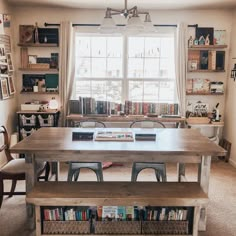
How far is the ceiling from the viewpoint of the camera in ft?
12.6

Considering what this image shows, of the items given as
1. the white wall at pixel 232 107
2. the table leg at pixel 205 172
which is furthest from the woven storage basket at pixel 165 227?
the white wall at pixel 232 107

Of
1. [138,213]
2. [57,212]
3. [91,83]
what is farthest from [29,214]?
[91,83]

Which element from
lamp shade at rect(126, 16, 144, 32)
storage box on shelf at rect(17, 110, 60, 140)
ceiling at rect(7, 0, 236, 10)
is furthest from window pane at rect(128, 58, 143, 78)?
lamp shade at rect(126, 16, 144, 32)

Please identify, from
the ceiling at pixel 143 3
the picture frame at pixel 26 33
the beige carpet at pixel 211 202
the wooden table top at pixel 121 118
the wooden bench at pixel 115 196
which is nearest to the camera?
the wooden bench at pixel 115 196

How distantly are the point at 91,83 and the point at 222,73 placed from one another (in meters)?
2.24

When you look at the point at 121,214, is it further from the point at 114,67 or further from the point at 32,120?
the point at 114,67

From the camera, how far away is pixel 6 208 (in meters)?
2.74

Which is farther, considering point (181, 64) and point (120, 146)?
point (181, 64)

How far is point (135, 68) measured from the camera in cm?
452

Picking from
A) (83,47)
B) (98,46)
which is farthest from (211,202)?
(83,47)

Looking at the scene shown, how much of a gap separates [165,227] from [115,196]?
1.67 ft

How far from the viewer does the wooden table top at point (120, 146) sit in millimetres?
2188

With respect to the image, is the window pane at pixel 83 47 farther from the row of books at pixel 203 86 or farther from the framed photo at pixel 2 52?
the row of books at pixel 203 86

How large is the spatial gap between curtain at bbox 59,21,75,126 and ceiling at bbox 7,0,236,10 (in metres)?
0.35
